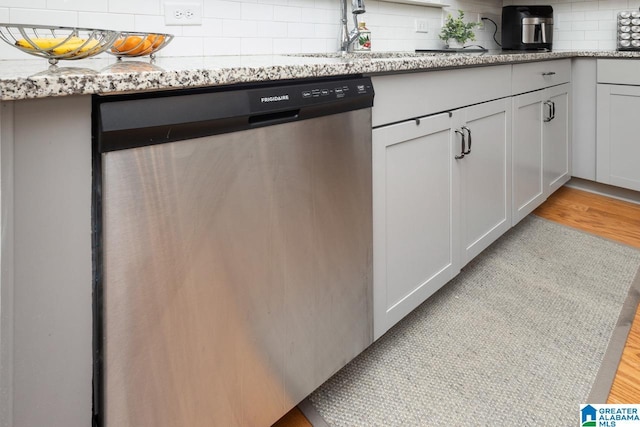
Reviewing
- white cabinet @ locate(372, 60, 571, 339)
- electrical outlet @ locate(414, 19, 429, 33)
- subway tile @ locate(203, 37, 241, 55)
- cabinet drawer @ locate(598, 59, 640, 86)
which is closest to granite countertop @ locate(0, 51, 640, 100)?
white cabinet @ locate(372, 60, 571, 339)

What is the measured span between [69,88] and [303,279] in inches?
24.4

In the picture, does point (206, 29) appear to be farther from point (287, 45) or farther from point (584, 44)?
point (584, 44)

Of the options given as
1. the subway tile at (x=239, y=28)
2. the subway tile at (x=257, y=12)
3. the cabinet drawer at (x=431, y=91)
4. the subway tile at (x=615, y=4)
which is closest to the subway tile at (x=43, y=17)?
the subway tile at (x=239, y=28)

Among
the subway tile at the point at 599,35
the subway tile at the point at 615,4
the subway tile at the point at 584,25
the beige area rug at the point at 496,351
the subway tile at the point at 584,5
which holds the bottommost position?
the beige area rug at the point at 496,351

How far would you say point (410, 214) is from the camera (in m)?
1.49

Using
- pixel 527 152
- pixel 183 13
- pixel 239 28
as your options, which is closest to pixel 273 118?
pixel 183 13

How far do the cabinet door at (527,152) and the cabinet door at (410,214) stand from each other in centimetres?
72

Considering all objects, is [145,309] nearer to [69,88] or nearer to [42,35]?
[69,88]

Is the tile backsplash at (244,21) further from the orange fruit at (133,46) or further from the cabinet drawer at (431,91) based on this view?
the cabinet drawer at (431,91)

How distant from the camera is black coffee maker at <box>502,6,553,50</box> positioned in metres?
3.09

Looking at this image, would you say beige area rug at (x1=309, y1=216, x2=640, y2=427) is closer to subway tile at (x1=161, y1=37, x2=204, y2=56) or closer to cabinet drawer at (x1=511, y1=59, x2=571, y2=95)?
cabinet drawer at (x1=511, y1=59, x2=571, y2=95)

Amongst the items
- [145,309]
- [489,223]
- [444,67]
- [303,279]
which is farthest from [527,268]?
[145,309]

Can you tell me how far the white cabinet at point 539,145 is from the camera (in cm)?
229

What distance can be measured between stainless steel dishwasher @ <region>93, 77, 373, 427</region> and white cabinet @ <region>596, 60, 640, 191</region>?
2.34m
